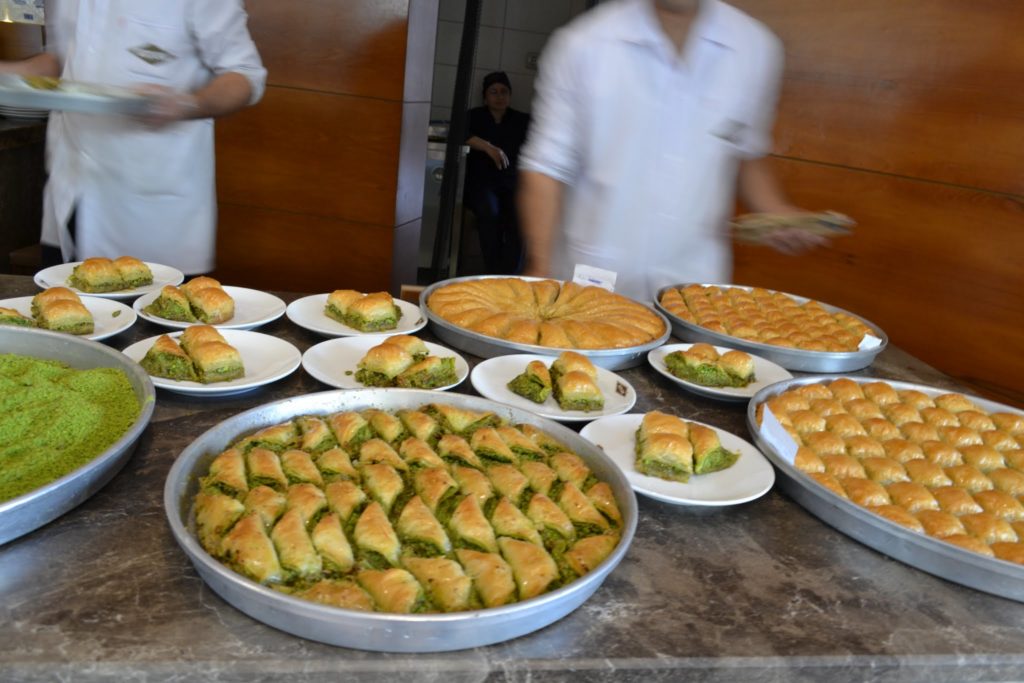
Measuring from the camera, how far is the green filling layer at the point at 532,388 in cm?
186

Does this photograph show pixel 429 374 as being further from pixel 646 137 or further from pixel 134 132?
pixel 134 132

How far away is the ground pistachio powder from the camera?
127 centimetres

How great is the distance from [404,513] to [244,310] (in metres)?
1.18

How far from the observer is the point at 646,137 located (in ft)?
9.68

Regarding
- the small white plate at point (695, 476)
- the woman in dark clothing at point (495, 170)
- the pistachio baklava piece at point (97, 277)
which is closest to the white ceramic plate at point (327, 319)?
the pistachio baklava piece at point (97, 277)

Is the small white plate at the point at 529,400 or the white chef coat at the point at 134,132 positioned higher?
the white chef coat at the point at 134,132

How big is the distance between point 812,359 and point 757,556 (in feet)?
3.49

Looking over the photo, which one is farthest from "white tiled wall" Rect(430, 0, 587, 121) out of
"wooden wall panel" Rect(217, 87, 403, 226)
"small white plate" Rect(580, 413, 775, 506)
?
"small white plate" Rect(580, 413, 775, 506)

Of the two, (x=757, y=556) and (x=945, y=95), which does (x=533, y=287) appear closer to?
(x=757, y=556)

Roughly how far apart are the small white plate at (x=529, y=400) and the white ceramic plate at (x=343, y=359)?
0.20ft

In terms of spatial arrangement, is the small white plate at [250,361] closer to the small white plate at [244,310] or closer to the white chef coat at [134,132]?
the small white plate at [244,310]

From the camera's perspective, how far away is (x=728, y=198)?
3.25 meters

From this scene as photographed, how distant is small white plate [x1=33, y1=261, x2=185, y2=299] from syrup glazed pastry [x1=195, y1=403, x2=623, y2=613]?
38.8 inches

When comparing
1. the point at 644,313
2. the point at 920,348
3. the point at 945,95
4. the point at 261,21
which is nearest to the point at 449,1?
the point at 261,21
